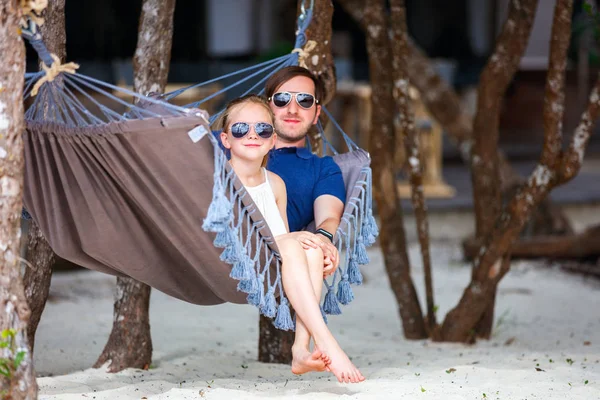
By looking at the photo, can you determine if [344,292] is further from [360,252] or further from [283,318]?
[283,318]

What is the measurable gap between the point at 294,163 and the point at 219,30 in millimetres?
5887

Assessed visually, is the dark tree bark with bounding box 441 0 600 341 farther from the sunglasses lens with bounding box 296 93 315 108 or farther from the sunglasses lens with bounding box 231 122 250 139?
the sunglasses lens with bounding box 231 122 250 139

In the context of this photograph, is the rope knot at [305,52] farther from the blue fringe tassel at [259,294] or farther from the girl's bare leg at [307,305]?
the blue fringe tassel at [259,294]

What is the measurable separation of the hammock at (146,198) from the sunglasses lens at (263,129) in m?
0.27

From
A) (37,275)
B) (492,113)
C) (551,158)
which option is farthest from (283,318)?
(492,113)

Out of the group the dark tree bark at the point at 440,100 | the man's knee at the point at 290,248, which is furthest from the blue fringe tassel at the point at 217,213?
the dark tree bark at the point at 440,100

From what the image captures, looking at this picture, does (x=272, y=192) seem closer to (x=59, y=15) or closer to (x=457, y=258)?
(x=59, y=15)

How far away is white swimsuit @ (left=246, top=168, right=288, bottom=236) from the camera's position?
2443 mm

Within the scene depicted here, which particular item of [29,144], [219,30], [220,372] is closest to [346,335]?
[220,372]

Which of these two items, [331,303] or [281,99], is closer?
[331,303]

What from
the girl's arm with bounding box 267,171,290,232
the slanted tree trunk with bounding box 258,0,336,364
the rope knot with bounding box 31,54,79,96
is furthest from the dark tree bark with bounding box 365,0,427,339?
the rope knot with bounding box 31,54,79,96

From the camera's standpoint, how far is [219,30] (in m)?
8.37

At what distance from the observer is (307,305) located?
2262mm

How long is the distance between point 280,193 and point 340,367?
0.56 metres
